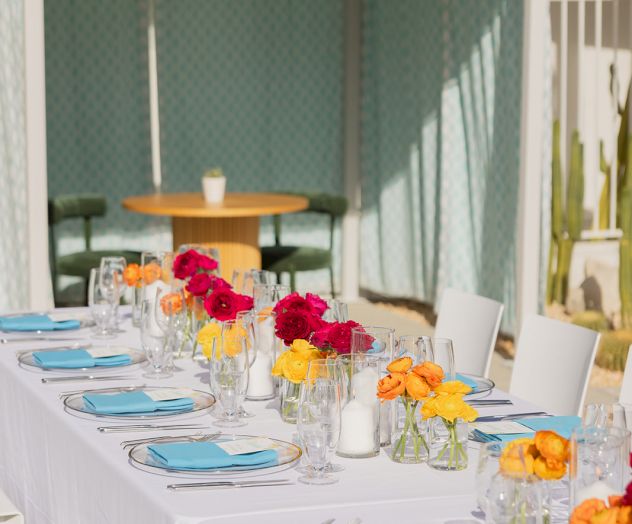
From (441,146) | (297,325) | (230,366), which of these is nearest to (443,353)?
(297,325)

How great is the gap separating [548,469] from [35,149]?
13.6ft

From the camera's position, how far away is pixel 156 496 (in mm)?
1886

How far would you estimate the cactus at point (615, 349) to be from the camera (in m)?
5.54

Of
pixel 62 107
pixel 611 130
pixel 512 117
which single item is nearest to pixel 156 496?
pixel 611 130

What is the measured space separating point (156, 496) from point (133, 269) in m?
1.45

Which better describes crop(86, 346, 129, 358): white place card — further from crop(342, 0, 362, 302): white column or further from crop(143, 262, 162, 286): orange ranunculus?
crop(342, 0, 362, 302): white column

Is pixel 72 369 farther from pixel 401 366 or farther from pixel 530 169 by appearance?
pixel 530 169

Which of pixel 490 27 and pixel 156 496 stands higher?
pixel 490 27

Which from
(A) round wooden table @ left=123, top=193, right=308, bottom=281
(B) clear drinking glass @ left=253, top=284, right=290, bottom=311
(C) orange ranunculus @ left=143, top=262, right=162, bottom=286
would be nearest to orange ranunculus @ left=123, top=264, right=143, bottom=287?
(C) orange ranunculus @ left=143, top=262, right=162, bottom=286

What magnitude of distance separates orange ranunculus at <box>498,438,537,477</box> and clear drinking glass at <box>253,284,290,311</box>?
4.51ft

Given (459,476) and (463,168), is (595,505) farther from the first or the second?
(463,168)

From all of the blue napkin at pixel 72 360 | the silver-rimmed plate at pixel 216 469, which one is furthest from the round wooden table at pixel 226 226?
the silver-rimmed plate at pixel 216 469

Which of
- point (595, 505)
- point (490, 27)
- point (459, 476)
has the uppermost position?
point (490, 27)

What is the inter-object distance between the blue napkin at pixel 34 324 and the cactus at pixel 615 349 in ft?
10.1
